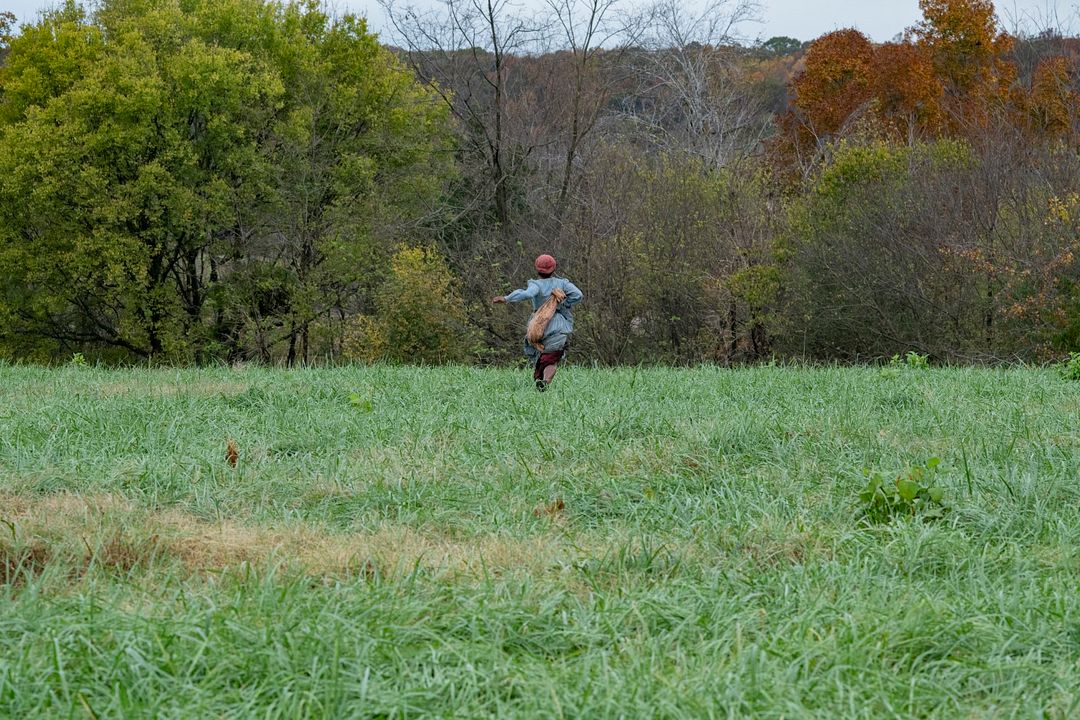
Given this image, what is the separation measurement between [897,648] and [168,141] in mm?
27184

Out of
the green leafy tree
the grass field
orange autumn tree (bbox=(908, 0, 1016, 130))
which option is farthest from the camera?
orange autumn tree (bbox=(908, 0, 1016, 130))

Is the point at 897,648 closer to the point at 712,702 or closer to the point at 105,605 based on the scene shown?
the point at 712,702

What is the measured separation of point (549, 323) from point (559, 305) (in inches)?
11.3

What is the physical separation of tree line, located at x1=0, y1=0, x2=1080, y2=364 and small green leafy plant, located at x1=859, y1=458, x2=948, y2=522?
15311 millimetres

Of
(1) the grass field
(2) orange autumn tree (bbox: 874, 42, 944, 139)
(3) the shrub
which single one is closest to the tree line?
(3) the shrub

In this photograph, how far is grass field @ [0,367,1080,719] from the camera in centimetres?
294

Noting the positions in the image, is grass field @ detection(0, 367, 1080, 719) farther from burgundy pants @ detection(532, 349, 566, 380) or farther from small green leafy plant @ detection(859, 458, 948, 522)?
burgundy pants @ detection(532, 349, 566, 380)

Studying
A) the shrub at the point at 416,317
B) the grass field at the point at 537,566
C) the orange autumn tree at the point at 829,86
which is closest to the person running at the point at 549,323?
the grass field at the point at 537,566

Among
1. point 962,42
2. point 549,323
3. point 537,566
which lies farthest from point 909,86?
point 537,566

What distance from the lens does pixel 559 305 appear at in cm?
1044

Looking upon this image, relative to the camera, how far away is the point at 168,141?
27.3 m

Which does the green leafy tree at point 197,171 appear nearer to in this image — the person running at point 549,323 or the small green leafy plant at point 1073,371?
the person running at point 549,323

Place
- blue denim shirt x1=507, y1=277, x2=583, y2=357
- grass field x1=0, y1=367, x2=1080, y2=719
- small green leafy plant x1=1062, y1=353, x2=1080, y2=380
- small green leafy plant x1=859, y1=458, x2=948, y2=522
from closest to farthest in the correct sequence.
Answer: grass field x1=0, y1=367, x2=1080, y2=719
small green leafy plant x1=859, y1=458, x2=948, y2=522
blue denim shirt x1=507, y1=277, x2=583, y2=357
small green leafy plant x1=1062, y1=353, x2=1080, y2=380

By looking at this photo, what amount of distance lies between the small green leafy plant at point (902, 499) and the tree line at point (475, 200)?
15311 millimetres
